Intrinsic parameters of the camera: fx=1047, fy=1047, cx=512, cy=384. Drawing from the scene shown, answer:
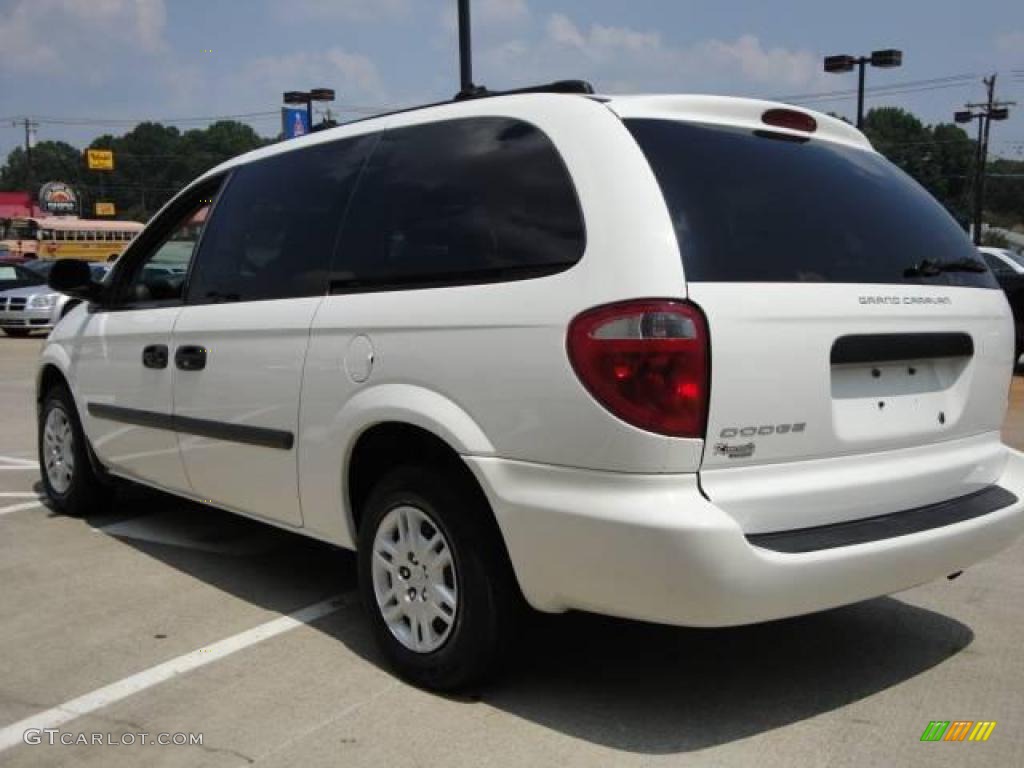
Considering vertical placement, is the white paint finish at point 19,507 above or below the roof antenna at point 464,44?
below

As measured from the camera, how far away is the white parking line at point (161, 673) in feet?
10.8

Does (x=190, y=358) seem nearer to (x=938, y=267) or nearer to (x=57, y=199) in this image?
(x=938, y=267)

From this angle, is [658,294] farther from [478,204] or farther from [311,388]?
[311,388]

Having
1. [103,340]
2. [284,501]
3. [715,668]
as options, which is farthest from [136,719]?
[103,340]

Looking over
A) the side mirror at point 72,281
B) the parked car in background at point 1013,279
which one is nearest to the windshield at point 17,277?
the parked car in background at point 1013,279

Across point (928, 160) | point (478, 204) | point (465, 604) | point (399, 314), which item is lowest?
point (465, 604)

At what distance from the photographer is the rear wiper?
11.2ft

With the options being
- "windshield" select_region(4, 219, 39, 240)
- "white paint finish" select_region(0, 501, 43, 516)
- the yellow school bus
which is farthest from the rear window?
"windshield" select_region(4, 219, 39, 240)

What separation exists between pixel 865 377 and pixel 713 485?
0.70 meters

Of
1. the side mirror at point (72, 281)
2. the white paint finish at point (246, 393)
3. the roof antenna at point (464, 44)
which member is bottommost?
the white paint finish at point (246, 393)

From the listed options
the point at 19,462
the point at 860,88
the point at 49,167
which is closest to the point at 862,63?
the point at 860,88

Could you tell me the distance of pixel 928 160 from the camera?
84188mm

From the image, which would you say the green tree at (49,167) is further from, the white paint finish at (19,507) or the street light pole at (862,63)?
the white paint finish at (19,507)
